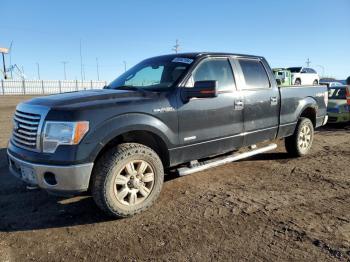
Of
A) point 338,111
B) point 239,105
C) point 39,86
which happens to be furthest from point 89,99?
point 39,86

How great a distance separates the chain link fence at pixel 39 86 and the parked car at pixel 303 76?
2446cm

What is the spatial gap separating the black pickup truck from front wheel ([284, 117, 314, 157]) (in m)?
0.88

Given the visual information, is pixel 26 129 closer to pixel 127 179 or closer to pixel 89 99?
pixel 89 99

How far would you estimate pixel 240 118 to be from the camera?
5.25 metres

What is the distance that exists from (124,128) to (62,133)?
0.67 m

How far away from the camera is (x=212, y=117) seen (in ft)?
15.8

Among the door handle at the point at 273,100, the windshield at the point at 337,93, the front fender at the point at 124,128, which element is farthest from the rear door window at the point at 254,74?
the windshield at the point at 337,93

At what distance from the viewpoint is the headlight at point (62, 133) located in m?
3.53

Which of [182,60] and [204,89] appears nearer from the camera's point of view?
[204,89]

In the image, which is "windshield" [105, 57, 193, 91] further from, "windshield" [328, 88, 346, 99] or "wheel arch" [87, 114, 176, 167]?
"windshield" [328, 88, 346, 99]

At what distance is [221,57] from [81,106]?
247 centimetres

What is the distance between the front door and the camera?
4.54 m

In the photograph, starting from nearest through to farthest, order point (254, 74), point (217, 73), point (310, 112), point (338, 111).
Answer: point (217, 73) < point (254, 74) < point (310, 112) < point (338, 111)

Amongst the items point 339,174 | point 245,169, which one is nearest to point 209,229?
point 245,169
